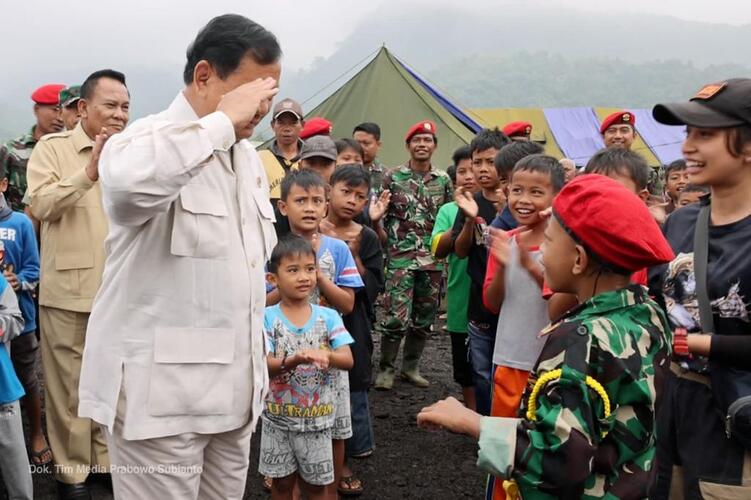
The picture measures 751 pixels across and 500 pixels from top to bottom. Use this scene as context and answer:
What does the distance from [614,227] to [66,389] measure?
3.02 meters

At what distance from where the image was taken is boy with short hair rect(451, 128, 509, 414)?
3.52 m

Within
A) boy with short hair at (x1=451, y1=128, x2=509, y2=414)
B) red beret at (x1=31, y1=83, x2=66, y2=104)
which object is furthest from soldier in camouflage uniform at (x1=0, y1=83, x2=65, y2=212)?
boy with short hair at (x1=451, y1=128, x2=509, y2=414)

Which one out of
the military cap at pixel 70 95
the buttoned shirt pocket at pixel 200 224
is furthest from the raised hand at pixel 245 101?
the military cap at pixel 70 95

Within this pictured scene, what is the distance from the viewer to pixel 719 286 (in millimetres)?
2078

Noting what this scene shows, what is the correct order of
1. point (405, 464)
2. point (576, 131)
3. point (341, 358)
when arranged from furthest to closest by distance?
point (576, 131) → point (405, 464) → point (341, 358)

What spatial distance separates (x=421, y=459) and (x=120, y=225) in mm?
2844

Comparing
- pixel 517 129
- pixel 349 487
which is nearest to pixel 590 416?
pixel 349 487

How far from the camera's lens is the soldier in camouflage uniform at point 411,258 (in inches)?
201

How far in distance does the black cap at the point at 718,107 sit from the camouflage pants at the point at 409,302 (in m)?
3.12

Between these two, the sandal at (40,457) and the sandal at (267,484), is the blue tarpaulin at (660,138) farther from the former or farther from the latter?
the sandal at (40,457)

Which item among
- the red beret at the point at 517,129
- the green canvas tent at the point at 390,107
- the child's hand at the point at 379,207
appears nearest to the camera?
the child's hand at the point at 379,207

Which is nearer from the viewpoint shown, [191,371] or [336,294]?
[191,371]

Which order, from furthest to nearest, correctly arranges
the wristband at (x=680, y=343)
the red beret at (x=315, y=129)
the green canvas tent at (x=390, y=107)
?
the green canvas tent at (x=390, y=107) → the red beret at (x=315, y=129) → the wristband at (x=680, y=343)

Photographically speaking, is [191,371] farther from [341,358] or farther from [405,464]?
[405,464]
